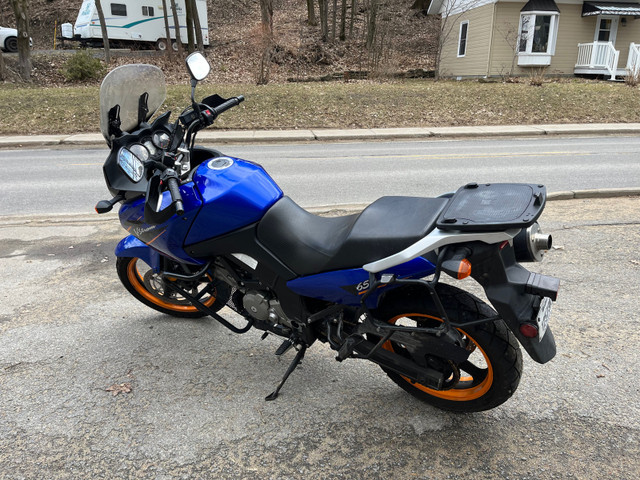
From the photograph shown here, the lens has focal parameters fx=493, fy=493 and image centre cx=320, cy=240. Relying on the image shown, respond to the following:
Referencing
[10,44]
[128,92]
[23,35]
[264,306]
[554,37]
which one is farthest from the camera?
[10,44]

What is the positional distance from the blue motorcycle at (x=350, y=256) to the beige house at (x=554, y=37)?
81.4 feet

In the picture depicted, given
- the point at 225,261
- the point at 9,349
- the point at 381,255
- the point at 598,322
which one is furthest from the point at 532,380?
the point at 9,349

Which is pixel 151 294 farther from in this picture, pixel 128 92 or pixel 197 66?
pixel 197 66

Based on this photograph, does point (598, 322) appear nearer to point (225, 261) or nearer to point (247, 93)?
point (225, 261)

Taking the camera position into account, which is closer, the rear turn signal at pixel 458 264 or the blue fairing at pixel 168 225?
the rear turn signal at pixel 458 264

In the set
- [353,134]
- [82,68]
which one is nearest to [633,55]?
[353,134]

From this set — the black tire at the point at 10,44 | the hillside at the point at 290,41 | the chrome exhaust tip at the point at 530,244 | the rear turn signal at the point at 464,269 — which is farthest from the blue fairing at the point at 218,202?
the black tire at the point at 10,44

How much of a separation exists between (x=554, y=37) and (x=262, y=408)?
27.5 m

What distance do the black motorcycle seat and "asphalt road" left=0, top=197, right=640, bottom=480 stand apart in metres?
0.91

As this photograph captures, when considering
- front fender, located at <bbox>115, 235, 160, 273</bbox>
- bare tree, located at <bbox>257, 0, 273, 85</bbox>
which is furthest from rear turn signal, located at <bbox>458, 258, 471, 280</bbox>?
bare tree, located at <bbox>257, 0, 273, 85</bbox>

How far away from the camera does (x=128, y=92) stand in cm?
287

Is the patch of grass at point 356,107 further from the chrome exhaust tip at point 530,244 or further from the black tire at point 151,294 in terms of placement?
the chrome exhaust tip at point 530,244

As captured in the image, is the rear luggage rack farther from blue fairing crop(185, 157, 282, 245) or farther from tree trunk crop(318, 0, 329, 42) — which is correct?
tree trunk crop(318, 0, 329, 42)

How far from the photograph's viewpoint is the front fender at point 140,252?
10.4 ft
